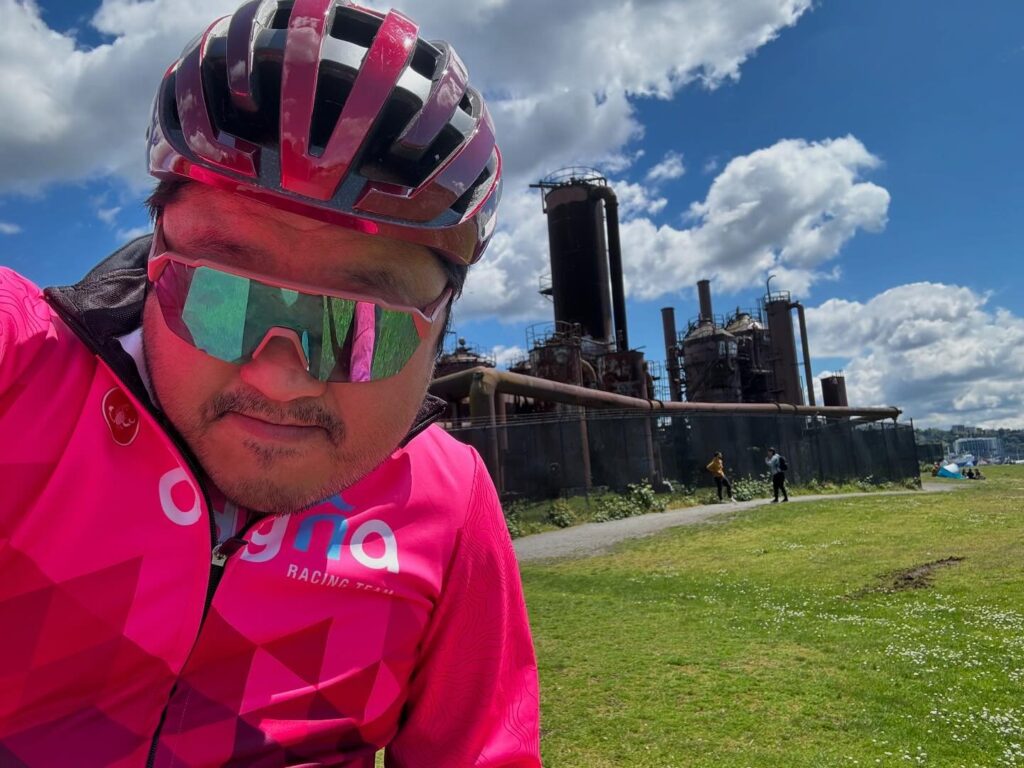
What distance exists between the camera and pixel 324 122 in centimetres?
121

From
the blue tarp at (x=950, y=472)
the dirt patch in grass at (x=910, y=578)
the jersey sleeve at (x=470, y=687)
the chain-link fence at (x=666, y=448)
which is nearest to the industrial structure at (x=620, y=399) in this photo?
the chain-link fence at (x=666, y=448)

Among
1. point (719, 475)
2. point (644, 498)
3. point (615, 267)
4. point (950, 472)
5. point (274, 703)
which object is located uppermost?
point (615, 267)

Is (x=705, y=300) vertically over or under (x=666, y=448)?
over

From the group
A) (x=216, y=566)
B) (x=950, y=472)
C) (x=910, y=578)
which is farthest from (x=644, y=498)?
(x=950, y=472)

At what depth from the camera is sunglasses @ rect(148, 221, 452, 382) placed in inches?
45.7

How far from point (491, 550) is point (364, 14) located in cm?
131

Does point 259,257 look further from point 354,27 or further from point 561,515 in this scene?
point 561,515

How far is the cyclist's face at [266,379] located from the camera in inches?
46.4

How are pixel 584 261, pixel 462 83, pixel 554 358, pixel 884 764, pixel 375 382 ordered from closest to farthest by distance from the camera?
1. pixel 375 382
2. pixel 462 83
3. pixel 884 764
4. pixel 554 358
5. pixel 584 261

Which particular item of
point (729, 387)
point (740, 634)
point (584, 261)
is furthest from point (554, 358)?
point (740, 634)

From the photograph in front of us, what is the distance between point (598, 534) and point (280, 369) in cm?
1344

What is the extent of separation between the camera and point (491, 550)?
5.64ft

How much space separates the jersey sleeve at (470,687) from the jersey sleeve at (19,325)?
3.35 ft

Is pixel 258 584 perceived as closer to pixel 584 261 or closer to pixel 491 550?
pixel 491 550
